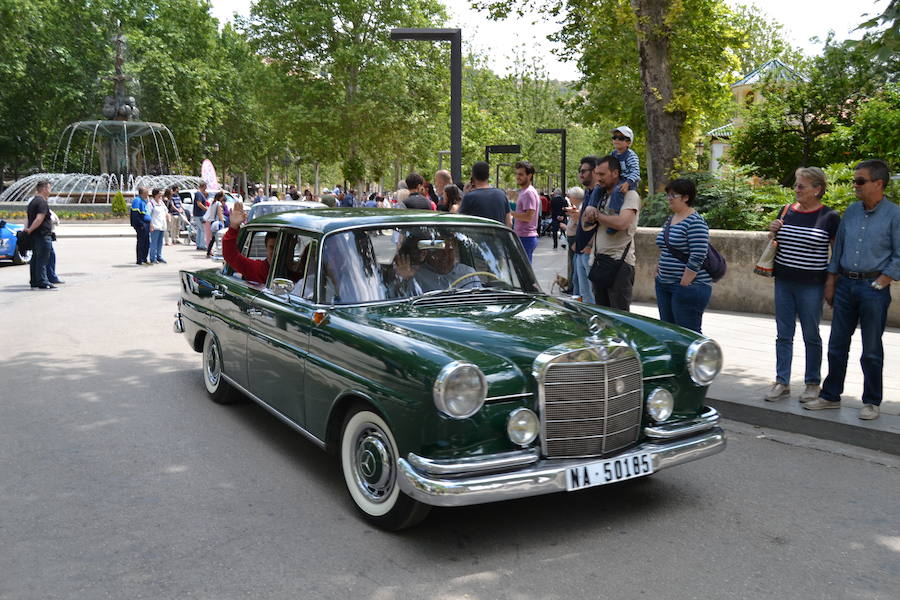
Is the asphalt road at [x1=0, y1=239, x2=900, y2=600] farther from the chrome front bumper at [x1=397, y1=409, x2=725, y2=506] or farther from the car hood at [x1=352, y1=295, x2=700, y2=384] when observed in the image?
the car hood at [x1=352, y1=295, x2=700, y2=384]

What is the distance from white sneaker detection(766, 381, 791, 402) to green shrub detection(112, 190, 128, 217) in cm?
3693

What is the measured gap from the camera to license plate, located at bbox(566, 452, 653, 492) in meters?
3.99

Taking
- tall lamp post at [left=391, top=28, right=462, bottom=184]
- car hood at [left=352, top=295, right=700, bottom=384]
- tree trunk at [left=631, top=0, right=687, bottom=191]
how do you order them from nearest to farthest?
car hood at [left=352, top=295, right=700, bottom=384] < tall lamp post at [left=391, top=28, right=462, bottom=184] < tree trunk at [left=631, top=0, right=687, bottom=191]

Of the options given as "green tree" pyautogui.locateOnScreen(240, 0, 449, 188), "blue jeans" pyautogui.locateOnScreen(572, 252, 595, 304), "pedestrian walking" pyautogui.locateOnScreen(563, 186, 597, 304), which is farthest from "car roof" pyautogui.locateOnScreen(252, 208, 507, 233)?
"green tree" pyautogui.locateOnScreen(240, 0, 449, 188)

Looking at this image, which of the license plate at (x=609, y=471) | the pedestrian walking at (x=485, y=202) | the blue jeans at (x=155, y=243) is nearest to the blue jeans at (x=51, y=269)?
the blue jeans at (x=155, y=243)

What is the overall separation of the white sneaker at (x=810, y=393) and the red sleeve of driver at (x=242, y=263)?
13.5ft

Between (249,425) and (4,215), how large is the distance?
1415 inches

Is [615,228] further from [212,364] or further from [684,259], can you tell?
[212,364]

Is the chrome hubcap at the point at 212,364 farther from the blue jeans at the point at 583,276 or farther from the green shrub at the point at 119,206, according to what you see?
the green shrub at the point at 119,206

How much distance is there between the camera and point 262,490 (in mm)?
4852

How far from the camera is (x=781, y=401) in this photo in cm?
650

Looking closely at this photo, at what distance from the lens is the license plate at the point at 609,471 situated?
3.99 m

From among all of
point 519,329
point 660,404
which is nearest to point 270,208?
point 519,329

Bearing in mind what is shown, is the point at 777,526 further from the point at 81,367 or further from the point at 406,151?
the point at 406,151
